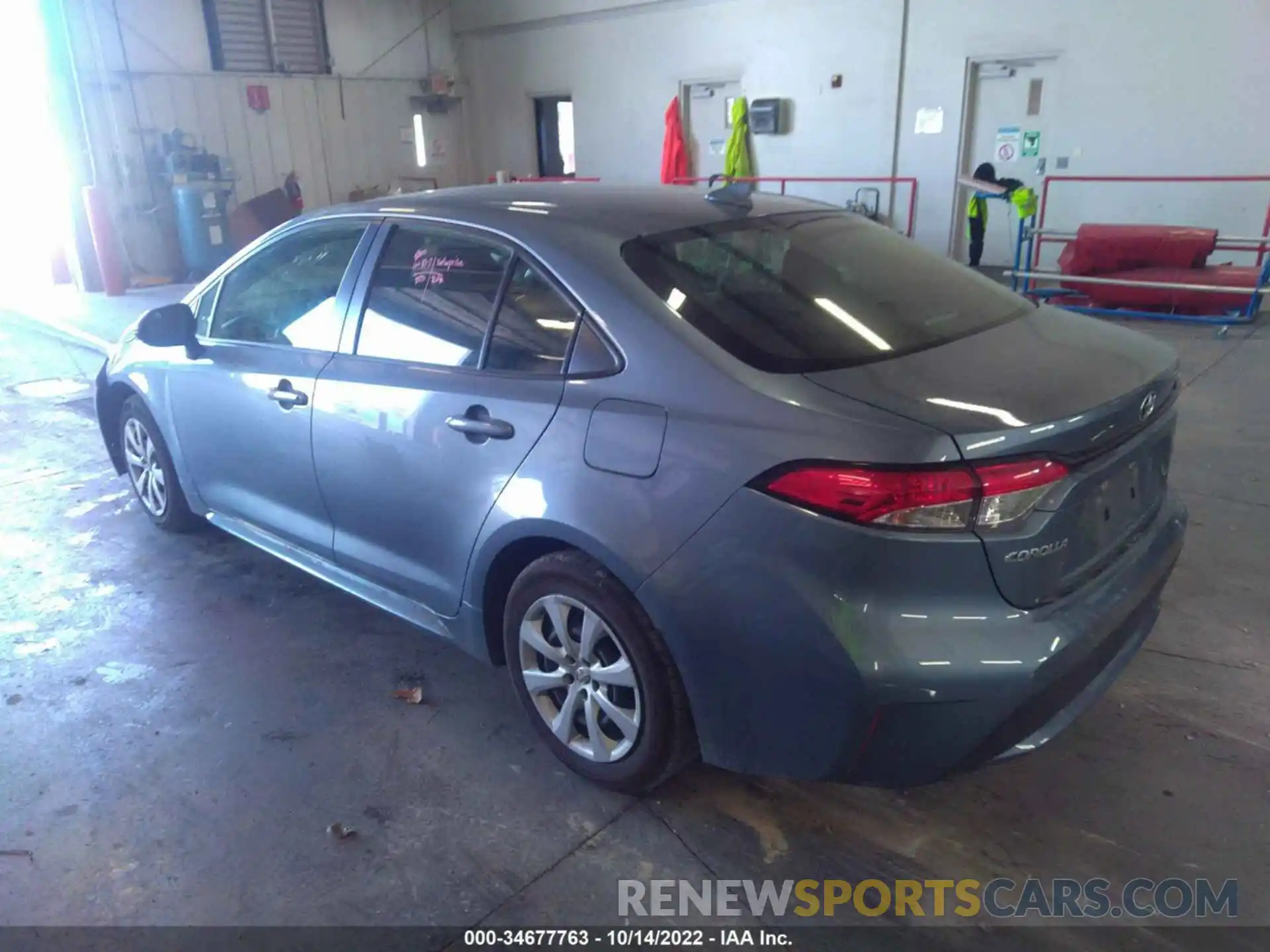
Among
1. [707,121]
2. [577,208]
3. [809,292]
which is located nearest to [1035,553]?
[809,292]

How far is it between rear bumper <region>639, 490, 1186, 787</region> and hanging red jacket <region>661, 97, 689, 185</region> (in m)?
12.1

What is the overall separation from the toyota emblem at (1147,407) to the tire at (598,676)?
49.0 inches

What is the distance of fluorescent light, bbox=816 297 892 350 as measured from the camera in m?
2.22

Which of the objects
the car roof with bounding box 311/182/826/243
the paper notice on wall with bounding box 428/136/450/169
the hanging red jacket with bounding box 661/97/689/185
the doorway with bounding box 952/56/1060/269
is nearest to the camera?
the car roof with bounding box 311/182/826/243

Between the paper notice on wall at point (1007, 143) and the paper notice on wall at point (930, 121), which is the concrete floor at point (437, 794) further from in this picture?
the paper notice on wall at point (930, 121)

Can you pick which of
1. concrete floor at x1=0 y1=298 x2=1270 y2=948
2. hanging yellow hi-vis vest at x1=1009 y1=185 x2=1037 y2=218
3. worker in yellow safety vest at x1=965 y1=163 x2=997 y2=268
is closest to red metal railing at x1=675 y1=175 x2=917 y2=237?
worker in yellow safety vest at x1=965 y1=163 x2=997 y2=268

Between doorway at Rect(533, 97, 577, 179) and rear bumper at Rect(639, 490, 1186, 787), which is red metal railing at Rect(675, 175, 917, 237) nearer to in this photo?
doorway at Rect(533, 97, 577, 179)

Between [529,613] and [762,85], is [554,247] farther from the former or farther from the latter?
[762,85]

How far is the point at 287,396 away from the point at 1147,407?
2503 millimetres

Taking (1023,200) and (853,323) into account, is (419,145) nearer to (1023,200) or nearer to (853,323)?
(1023,200)

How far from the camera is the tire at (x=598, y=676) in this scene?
88.4 inches

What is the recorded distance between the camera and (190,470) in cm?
376

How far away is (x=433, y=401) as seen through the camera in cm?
258

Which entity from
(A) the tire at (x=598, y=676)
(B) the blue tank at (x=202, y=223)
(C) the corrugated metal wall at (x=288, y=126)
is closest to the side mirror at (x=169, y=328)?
(A) the tire at (x=598, y=676)
